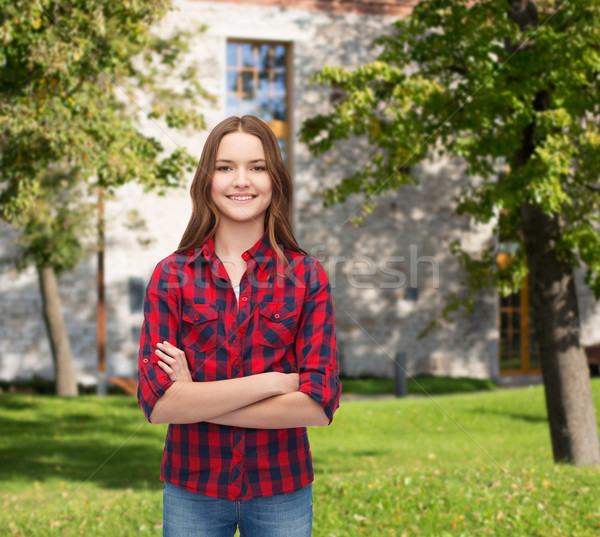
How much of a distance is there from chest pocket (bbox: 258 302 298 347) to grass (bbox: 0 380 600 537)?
10.4 feet

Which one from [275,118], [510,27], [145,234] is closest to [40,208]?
[145,234]

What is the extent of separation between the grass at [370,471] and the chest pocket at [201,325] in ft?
10.4

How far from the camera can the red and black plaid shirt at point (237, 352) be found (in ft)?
6.13

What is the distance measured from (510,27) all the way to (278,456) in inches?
224

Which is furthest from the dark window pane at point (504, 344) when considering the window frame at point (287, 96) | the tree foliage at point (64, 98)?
the tree foliage at point (64, 98)

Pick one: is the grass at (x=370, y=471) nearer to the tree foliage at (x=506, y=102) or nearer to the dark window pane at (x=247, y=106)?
the tree foliage at (x=506, y=102)

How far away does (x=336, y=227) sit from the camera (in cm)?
1709

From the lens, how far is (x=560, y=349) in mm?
7258

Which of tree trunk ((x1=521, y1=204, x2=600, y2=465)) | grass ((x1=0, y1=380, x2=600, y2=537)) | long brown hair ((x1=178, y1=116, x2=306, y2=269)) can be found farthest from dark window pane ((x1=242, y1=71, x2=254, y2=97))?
long brown hair ((x1=178, y1=116, x2=306, y2=269))

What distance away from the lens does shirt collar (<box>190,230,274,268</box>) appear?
1.97 metres

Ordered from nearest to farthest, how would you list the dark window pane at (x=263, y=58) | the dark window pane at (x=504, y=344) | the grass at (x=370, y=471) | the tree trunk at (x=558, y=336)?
1. the grass at (x=370, y=471)
2. the tree trunk at (x=558, y=336)
3. the dark window pane at (x=263, y=58)
4. the dark window pane at (x=504, y=344)

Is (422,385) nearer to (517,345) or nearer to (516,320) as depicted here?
(517,345)

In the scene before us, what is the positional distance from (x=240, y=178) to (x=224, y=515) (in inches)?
37.0

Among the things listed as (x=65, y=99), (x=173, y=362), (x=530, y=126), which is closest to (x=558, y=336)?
(x=530, y=126)
